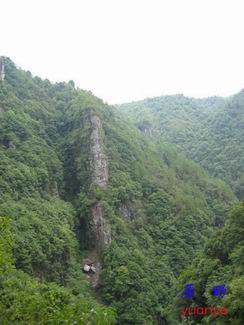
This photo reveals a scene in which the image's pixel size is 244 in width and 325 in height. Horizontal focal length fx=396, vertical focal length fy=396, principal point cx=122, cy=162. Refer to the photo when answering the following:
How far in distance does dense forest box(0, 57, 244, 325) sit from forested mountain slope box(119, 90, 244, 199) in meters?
0.65

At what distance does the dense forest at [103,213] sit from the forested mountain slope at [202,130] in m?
0.65

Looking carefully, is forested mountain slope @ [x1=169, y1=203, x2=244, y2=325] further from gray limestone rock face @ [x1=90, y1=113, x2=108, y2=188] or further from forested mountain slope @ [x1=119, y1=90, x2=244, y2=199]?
forested mountain slope @ [x1=119, y1=90, x2=244, y2=199]

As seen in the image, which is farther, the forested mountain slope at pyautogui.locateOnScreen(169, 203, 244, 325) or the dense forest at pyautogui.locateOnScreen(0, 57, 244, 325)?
the dense forest at pyautogui.locateOnScreen(0, 57, 244, 325)

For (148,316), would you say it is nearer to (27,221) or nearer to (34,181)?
(27,221)

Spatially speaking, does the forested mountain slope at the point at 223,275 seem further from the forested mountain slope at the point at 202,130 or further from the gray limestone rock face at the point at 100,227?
the forested mountain slope at the point at 202,130

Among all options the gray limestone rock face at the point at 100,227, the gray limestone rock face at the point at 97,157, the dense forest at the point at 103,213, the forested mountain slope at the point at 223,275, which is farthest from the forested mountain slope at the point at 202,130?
the forested mountain slope at the point at 223,275

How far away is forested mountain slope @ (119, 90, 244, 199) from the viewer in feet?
280

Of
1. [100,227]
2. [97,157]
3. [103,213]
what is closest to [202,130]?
[97,157]

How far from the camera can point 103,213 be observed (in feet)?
172

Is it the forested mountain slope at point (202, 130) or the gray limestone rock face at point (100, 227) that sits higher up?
the forested mountain slope at point (202, 130)

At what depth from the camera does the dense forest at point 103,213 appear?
31781mm

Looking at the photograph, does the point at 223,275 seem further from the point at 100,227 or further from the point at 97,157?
the point at 97,157

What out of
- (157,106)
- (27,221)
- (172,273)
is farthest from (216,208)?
(157,106)

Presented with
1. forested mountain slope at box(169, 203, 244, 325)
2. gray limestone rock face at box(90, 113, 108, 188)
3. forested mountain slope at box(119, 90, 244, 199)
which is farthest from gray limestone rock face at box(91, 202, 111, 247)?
forested mountain slope at box(119, 90, 244, 199)
